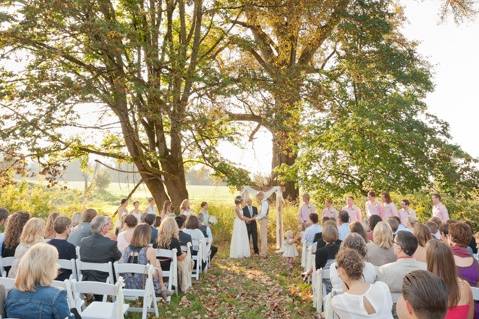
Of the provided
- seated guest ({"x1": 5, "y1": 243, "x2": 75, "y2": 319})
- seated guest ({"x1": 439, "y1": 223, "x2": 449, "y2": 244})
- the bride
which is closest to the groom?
the bride

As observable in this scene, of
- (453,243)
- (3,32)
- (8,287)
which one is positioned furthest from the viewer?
(3,32)

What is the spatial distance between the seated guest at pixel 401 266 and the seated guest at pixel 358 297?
1.37 m

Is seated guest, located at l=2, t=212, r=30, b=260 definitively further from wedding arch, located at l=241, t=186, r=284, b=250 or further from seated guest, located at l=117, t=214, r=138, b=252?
wedding arch, located at l=241, t=186, r=284, b=250

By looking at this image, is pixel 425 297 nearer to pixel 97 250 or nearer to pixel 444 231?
pixel 97 250

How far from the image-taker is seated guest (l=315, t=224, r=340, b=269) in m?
7.05

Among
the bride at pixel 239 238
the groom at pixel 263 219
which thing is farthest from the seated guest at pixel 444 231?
the bride at pixel 239 238

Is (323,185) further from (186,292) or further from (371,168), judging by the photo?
(186,292)

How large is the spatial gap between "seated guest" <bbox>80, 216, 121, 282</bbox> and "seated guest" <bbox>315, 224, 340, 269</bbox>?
131 inches

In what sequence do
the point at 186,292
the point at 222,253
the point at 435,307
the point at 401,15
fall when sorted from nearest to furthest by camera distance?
the point at 435,307, the point at 186,292, the point at 222,253, the point at 401,15

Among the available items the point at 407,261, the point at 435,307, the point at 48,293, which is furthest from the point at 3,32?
the point at 435,307

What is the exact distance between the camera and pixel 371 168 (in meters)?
17.5

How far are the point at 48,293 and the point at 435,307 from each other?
3.18 metres

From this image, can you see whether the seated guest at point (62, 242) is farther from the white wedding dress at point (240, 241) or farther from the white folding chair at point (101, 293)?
the white wedding dress at point (240, 241)

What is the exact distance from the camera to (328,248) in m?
7.11
